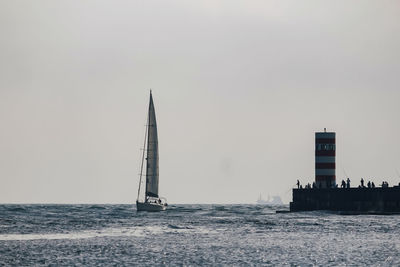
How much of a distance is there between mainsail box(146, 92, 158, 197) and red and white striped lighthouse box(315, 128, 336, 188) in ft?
73.1

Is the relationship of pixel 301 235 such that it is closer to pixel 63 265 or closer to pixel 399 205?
pixel 63 265

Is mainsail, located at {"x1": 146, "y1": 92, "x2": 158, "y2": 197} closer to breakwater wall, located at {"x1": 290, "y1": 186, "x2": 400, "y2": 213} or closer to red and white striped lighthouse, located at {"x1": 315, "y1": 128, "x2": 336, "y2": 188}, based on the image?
breakwater wall, located at {"x1": 290, "y1": 186, "x2": 400, "y2": 213}

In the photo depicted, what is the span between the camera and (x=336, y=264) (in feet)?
171

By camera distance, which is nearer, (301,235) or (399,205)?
(301,235)

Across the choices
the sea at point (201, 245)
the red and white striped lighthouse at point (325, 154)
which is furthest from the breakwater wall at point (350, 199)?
the sea at point (201, 245)

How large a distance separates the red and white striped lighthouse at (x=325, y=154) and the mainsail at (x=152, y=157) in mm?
22294

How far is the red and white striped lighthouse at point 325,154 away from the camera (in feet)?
433

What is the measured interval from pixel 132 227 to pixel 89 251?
1168 inches

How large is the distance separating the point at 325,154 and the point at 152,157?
78.5 ft

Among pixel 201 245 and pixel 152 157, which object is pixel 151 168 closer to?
pixel 152 157

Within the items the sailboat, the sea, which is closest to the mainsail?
the sailboat

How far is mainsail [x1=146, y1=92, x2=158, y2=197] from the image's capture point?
5354 inches

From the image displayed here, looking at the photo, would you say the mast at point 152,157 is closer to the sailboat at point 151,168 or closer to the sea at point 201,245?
the sailboat at point 151,168

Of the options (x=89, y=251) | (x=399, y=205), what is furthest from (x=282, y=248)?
(x=399, y=205)
